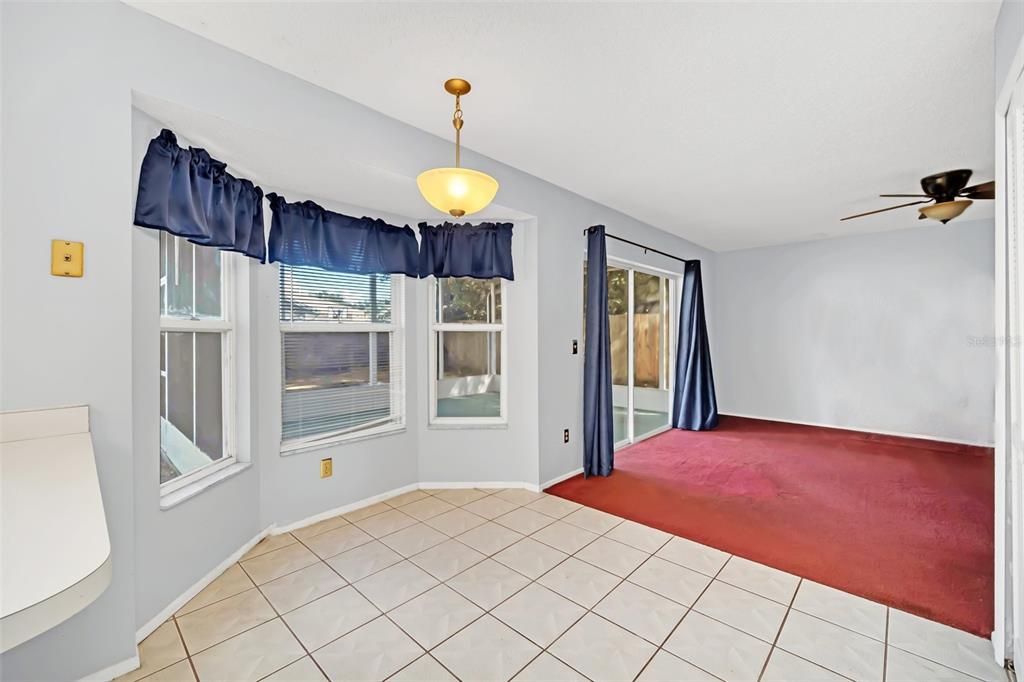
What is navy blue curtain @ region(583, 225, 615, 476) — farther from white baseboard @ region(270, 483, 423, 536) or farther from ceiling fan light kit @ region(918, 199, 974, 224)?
ceiling fan light kit @ region(918, 199, 974, 224)

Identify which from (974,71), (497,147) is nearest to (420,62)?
(497,147)

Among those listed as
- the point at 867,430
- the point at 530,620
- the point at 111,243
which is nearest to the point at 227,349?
the point at 111,243

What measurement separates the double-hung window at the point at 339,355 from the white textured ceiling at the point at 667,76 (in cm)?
124

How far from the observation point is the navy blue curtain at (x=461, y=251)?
3.39 metres

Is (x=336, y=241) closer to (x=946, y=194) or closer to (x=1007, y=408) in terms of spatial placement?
(x=1007, y=408)

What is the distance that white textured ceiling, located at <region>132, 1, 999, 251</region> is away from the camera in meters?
1.73

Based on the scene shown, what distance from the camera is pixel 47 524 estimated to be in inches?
47.6

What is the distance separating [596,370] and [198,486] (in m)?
2.82

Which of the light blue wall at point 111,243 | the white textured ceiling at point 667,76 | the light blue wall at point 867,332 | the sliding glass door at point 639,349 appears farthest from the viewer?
the sliding glass door at point 639,349

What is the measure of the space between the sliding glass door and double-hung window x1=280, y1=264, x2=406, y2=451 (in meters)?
2.16

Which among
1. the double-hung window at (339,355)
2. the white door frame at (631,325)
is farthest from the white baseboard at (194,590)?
the white door frame at (631,325)

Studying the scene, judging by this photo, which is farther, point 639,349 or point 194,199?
point 639,349

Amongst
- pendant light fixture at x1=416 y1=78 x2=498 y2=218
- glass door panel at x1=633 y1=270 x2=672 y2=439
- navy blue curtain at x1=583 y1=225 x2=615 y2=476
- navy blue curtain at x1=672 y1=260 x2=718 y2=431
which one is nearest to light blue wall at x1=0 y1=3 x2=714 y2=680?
pendant light fixture at x1=416 y1=78 x2=498 y2=218

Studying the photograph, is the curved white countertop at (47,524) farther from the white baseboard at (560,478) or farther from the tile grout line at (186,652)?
the white baseboard at (560,478)
